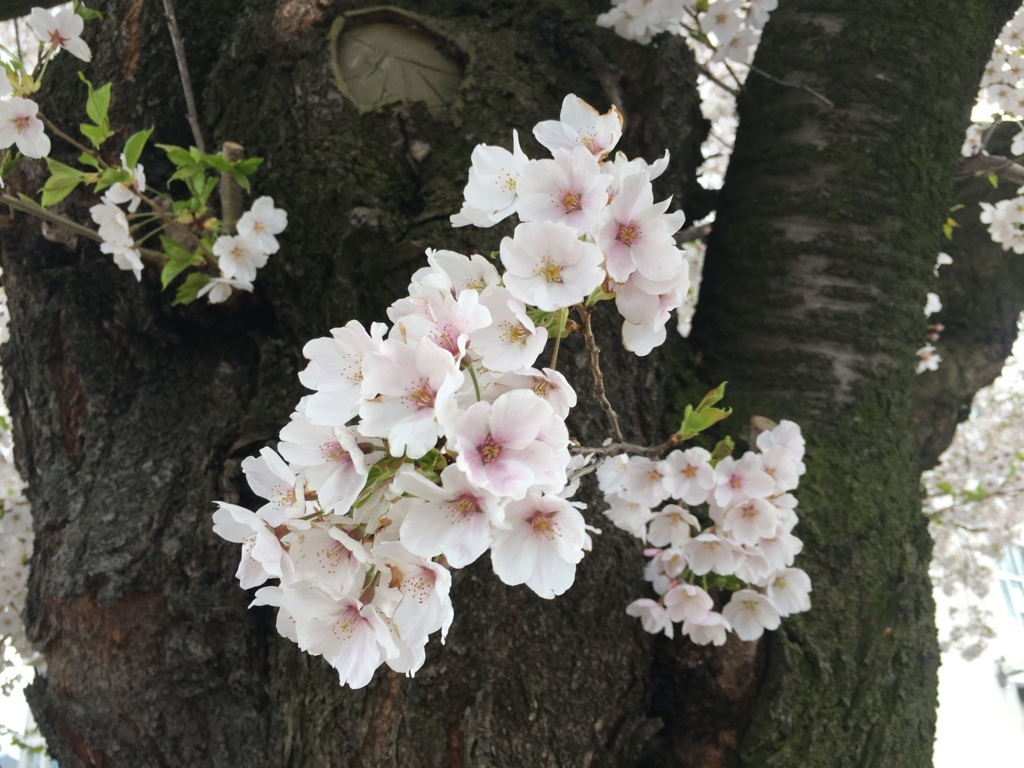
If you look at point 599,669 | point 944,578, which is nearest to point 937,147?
point 599,669

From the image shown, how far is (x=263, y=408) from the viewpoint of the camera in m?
1.31

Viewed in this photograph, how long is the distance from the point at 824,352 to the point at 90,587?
149cm

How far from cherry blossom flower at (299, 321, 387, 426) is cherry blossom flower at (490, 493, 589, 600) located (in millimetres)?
164

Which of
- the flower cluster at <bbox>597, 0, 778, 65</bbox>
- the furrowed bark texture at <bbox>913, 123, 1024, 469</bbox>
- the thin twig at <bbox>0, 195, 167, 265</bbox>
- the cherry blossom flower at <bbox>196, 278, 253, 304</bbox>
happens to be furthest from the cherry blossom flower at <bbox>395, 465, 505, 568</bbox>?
the furrowed bark texture at <bbox>913, 123, 1024, 469</bbox>

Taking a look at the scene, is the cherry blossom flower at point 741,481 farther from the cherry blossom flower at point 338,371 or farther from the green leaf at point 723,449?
the cherry blossom flower at point 338,371

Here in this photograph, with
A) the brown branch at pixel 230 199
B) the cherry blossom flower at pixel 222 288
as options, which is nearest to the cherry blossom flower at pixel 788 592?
the cherry blossom flower at pixel 222 288

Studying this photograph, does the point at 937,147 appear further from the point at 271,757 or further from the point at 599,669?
the point at 271,757

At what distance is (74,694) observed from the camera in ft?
4.05

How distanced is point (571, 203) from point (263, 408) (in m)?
0.88

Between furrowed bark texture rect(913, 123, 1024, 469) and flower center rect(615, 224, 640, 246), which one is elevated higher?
furrowed bark texture rect(913, 123, 1024, 469)

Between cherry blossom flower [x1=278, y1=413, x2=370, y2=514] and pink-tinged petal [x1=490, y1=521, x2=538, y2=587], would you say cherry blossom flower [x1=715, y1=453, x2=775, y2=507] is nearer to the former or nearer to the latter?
pink-tinged petal [x1=490, y1=521, x2=538, y2=587]

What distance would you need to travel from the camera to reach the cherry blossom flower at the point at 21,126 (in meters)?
1.19

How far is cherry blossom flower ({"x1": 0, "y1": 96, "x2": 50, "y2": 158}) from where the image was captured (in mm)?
1188

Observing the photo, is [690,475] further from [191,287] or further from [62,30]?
[62,30]
